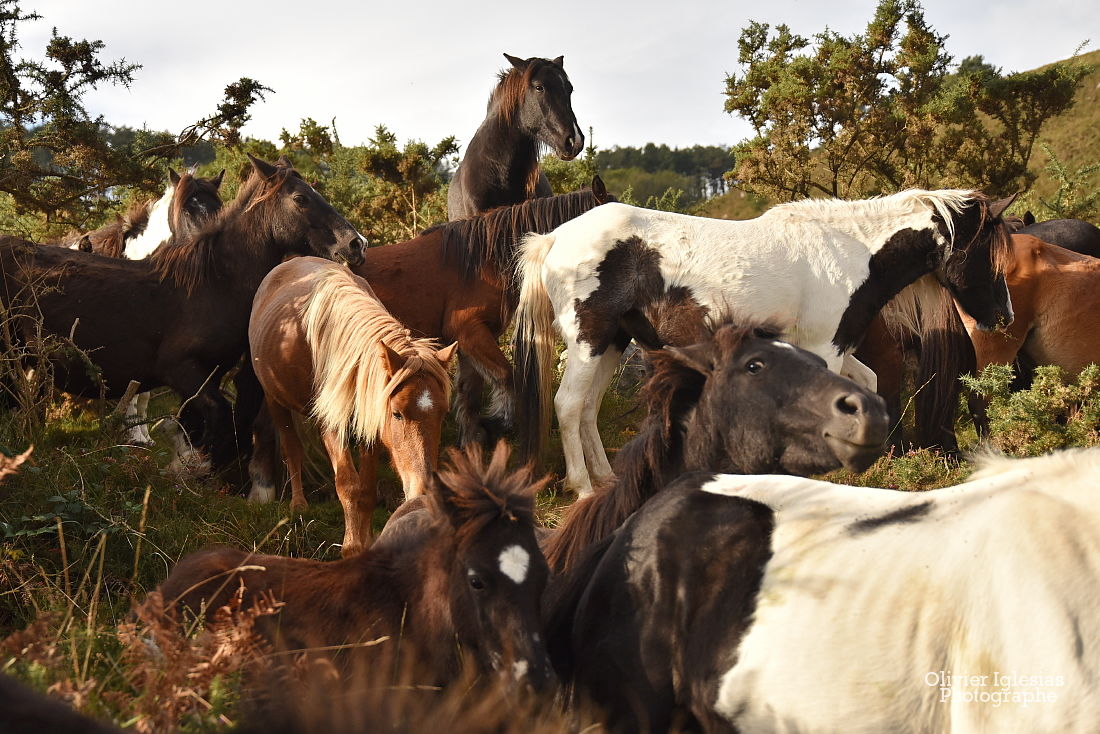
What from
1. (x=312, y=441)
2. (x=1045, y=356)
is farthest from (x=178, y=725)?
(x=1045, y=356)

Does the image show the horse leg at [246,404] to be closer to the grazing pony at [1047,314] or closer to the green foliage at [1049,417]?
the green foliage at [1049,417]

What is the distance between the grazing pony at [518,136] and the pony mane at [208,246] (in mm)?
2307

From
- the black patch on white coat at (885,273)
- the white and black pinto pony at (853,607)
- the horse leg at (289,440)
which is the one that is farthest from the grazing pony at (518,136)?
the white and black pinto pony at (853,607)

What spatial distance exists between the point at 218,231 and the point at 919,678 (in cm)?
670

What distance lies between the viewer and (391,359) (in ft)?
17.0

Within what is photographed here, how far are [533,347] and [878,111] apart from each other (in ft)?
29.1

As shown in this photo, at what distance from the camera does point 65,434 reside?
7398mm

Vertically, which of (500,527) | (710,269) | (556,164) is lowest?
(500,527)

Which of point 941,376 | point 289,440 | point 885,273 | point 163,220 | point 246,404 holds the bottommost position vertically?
point 941,376

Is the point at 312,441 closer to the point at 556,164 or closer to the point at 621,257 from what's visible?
the point at 621,257

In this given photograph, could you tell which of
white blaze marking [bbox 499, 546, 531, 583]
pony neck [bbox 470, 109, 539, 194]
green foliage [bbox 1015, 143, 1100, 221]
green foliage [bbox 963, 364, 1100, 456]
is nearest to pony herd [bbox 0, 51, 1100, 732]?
white blaze marking [bbox 499, 546, 531, 583]

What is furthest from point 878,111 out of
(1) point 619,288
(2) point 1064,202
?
(1) point 619,288

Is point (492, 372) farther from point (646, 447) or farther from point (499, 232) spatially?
point (646, 447)

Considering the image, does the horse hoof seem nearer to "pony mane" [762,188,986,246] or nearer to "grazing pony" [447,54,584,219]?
"grazing pony" [447,54,584,219]
